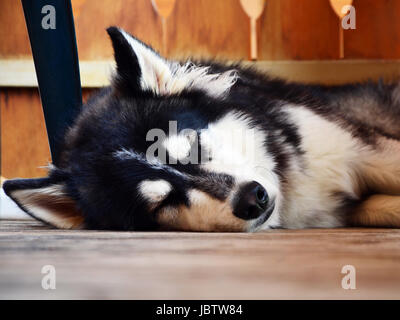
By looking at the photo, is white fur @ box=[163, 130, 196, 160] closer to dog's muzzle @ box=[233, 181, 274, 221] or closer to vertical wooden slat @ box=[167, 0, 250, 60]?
dog's muzzle @ box=[233, 181, 274, 221]

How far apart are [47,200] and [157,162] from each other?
60 cm

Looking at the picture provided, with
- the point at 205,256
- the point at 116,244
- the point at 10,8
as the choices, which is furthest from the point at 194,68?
the point at 10,8

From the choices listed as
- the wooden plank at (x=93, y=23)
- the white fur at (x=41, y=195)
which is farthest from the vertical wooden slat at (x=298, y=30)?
the white fur at (x=41, y=195)

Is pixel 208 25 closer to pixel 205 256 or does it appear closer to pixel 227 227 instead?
pixel 227 227

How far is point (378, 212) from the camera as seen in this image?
7.00 feet

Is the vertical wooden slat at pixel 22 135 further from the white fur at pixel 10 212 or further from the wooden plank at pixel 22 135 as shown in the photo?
the white fur at pixel 10 212

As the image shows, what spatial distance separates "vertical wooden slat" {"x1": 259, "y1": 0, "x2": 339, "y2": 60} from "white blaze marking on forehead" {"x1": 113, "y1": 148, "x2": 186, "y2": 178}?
2311 millimetres

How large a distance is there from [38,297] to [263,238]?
75 centimetres

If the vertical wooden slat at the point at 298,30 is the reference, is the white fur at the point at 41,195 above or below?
below

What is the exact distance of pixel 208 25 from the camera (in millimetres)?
3861

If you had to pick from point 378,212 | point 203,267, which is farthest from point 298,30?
point 203,267

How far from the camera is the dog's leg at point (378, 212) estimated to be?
6.86 ft

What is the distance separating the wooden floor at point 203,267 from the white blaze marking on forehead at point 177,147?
1.58 ft

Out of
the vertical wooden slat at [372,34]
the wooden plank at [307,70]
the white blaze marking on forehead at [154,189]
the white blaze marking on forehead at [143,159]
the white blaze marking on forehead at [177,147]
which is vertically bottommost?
the white blaze marking on forehead at [154,189]
